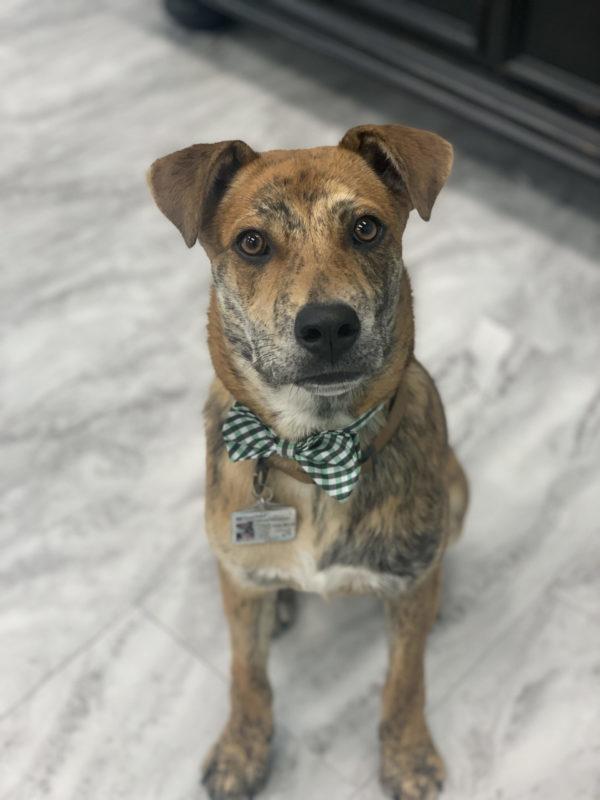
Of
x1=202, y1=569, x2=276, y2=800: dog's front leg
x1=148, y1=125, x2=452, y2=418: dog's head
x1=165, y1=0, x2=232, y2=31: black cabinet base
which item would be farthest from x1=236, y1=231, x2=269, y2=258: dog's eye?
x1=165, y1=0, x2=232, y2=31: black cabinet base

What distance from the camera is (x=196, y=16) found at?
4.01 meters

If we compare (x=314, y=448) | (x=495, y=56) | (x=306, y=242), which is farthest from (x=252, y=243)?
(x=495, y=56)

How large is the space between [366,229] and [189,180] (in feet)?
1.00

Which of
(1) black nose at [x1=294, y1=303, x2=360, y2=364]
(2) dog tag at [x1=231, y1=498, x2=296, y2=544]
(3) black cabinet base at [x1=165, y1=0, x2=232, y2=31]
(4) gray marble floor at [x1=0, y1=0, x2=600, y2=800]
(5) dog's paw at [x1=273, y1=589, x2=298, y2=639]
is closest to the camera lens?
(1) black nose at [x1=294, y1=303, x2=360, y2=364]

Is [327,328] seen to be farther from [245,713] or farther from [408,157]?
[245,713]

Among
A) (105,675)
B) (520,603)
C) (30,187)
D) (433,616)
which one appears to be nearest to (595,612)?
(520,603)

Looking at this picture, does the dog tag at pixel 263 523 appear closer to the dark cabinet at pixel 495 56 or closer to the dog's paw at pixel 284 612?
the dog's paw at pixel 284 612

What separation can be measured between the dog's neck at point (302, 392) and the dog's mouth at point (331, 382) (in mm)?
69

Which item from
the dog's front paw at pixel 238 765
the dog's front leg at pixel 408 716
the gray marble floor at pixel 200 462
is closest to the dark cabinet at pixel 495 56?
the gray marble floor at pixel 200 462

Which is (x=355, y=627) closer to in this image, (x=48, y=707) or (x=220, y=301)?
(x=48, y=707)

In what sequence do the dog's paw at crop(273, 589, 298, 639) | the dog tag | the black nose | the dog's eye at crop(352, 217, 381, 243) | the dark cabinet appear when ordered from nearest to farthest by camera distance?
1. the black nose
2. the dog's eye at crop(352, 217, 381, 243)
3. the dog tag
4. the dog's paw at crop(273, 589, 298, 639)
5. the dark cabinet

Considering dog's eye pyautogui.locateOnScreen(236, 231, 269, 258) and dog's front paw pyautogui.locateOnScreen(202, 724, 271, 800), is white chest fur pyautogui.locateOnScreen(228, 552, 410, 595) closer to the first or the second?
dog's front paw pyautogui.locateOnScreen(202, 724, 271, 800)

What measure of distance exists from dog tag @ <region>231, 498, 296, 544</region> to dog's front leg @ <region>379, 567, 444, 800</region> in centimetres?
29

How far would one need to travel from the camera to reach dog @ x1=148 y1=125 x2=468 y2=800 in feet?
5.17
